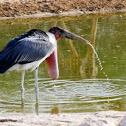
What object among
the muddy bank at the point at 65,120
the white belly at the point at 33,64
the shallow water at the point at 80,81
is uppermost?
the white belly at the point at 33,64

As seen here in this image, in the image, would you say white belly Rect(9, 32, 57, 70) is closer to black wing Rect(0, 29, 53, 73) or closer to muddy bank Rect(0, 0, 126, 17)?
black wing Rect(0, 29, 53, 73)

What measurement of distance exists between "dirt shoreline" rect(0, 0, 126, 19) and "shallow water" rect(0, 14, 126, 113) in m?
2.48

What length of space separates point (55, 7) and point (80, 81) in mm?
8526

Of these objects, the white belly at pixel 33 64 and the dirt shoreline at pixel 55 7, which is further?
the dirt shoreline at pixel 55 7

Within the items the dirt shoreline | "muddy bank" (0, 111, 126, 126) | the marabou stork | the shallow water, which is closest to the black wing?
the marabou stork

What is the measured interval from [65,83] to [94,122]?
341 centimetres

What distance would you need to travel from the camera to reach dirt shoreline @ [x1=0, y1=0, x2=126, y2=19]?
17.3m

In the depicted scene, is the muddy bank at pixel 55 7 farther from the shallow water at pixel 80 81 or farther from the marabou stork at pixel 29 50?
the marabou stork at pixel 29 50

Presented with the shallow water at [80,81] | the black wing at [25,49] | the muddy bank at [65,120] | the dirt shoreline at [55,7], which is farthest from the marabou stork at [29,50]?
the dirt shoreline at [55,7]

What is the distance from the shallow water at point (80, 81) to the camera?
Answer: 26.2ft

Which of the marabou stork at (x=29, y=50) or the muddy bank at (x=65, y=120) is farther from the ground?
the marabou stork at (x=29, y=50)

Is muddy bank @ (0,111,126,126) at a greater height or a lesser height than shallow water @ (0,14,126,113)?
greater

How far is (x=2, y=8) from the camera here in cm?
1719

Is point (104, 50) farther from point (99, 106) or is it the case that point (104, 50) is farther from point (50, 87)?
point (99, 106)
